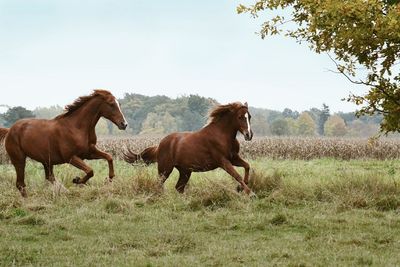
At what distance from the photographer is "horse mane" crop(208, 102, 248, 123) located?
12289 mm

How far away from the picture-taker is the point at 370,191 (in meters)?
12.1

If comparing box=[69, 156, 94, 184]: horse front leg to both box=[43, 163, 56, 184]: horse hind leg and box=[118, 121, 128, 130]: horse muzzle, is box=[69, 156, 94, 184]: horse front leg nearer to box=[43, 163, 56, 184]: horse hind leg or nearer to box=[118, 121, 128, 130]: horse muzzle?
box=[43, 163, 56, 184]: horse hind leg

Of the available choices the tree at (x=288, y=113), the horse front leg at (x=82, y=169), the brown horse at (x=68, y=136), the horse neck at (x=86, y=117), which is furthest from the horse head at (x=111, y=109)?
the tree at (x=288, y=113)

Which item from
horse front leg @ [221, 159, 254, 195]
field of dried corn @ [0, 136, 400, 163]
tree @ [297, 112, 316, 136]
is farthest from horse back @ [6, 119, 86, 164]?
tree @ [297, 112, 316, 136]

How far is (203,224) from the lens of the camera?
9211 millimetres

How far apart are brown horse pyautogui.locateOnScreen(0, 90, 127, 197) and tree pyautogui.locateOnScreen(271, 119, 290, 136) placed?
97437 millimetres

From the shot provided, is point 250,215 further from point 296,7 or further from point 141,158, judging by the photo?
point 296,7

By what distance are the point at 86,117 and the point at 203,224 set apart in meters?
4.61

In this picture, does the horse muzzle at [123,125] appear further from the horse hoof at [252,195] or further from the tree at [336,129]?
the tree at [336,129]

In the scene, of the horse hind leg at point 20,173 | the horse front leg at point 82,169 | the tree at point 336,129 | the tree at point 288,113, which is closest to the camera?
the horse front leg at point 82,169

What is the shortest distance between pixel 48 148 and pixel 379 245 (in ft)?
24.5

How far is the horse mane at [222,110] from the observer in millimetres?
12289

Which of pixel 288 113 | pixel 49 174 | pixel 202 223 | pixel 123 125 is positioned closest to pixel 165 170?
pixel 123 125

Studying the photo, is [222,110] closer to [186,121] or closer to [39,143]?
[39,143]
